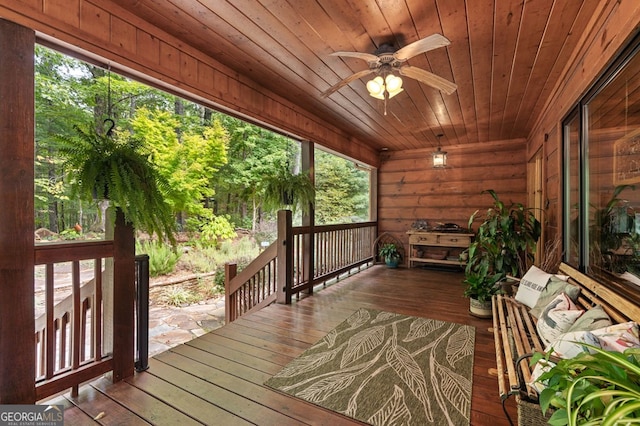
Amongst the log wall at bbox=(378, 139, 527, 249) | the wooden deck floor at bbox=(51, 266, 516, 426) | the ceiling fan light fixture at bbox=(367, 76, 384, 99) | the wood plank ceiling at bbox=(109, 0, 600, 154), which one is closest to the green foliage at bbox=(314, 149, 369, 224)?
the log wall at bbox=(378, 139, 527, 249)

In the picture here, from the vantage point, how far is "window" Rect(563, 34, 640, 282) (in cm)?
152

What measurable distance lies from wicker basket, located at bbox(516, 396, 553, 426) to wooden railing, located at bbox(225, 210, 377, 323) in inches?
105

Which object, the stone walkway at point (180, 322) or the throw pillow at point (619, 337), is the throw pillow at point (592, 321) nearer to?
the throw pillow at point (619, 337)

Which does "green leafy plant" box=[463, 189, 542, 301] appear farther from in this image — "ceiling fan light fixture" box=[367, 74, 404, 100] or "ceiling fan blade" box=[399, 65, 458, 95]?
"ceiling fan light fixture" box=[367, 74, 404, 100]

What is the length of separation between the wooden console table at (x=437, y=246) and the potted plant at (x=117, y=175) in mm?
4807

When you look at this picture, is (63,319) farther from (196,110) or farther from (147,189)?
(196,110)

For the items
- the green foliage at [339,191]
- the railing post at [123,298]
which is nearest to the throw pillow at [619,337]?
the railing post at [123,298]

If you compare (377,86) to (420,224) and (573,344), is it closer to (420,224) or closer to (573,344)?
(573,344)

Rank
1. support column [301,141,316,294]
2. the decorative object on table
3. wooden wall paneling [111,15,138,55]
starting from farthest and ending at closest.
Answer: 1. the decorative object on table
2. support column [301,141,316,294]
3. wooden wall paneling [111,15,138,55]

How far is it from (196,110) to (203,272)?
3993 millimetres

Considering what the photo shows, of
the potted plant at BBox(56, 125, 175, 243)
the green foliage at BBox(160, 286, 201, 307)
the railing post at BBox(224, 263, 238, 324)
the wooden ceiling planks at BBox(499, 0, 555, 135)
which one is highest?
the wooden ceiling planks at BBox(499, 0, 555, 135)

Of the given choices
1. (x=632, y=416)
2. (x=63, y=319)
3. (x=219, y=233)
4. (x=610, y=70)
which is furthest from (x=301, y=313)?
(x=219, y=233)

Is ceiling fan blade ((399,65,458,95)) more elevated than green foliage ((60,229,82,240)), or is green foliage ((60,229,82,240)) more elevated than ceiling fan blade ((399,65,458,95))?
ceiling fan blade ((399,65,458,95))

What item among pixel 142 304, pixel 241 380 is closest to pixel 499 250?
pixel 241 380
